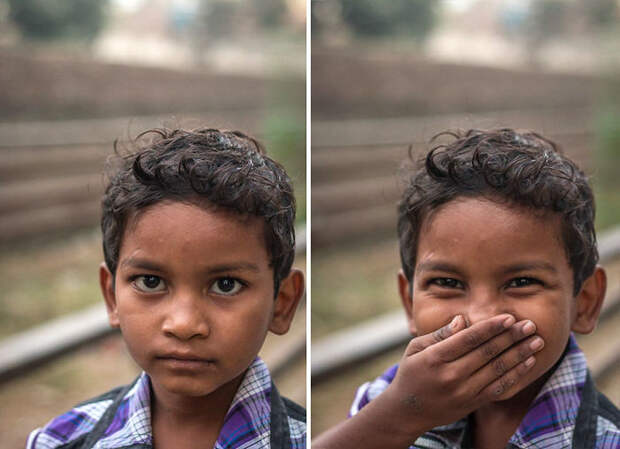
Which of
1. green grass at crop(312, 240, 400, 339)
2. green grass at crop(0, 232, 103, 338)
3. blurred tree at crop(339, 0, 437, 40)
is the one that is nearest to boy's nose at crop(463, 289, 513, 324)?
green grass at crop(312, 240, 400, 339)

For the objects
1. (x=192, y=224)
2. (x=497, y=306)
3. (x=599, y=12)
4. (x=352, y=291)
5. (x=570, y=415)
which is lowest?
(x=570, y=415)

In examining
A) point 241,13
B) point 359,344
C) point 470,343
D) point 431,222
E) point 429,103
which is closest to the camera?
point 470,343

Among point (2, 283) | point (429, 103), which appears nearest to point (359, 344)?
point (2, 283)

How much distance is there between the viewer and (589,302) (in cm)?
104

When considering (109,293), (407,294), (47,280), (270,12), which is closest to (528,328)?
(407,294)

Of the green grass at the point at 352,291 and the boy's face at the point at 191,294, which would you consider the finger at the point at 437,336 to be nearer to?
the boy's face at the point at 191,294

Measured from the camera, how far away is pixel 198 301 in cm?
97

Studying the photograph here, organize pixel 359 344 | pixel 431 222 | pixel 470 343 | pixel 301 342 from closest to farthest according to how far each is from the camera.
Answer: pixel 470 343 → pixel 431 222 → pixel 301 342 → pixel 359 344

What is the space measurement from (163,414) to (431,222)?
0.45 m

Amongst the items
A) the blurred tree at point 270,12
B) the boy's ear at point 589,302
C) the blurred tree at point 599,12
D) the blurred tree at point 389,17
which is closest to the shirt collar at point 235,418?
the boy's ear at point 589,302

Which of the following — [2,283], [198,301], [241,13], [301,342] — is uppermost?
[241,13]

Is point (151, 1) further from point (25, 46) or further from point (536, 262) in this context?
point (536, 262)

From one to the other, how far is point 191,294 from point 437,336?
31 centimetres

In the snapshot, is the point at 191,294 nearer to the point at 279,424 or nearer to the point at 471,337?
the point at 279,424
